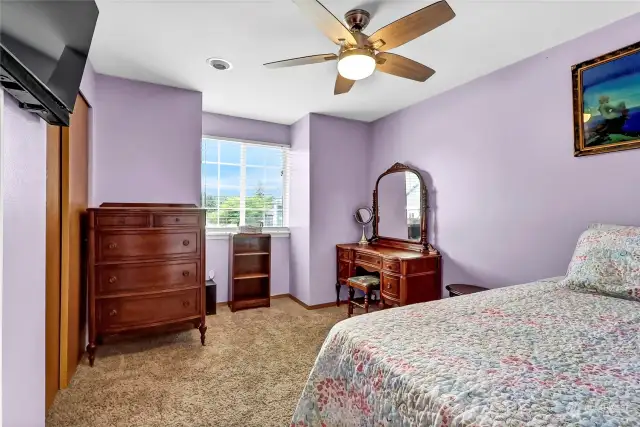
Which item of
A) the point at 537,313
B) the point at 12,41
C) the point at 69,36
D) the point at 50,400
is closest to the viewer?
A: the point at 12,41

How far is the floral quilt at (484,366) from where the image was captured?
737 mm

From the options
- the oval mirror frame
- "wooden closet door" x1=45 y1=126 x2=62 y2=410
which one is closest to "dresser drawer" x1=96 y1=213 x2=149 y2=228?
"wooden closet door" x1=45 y1=126 x2=62 y2=410

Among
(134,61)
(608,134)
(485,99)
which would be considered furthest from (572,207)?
(134,61)

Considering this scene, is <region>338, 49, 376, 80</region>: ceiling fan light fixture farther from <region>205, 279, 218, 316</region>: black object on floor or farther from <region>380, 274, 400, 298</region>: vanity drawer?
<region>205, 279, 218, 316</region>: black object on floor

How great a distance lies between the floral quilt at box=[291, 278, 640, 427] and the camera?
737 mm

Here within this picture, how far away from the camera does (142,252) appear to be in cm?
254

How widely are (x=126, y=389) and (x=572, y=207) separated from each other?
3306 mm

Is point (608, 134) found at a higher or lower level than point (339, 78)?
lower

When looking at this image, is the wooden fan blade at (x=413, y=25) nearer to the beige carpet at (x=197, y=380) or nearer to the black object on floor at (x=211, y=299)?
the beige carpet at (x=197, y=380)

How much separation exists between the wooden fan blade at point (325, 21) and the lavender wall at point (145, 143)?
2.01m

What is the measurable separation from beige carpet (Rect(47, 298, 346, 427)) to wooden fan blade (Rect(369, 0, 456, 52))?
2.25 m

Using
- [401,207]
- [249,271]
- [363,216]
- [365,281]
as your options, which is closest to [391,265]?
[365,281]

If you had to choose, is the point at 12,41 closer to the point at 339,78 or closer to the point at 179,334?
the point at 339,78

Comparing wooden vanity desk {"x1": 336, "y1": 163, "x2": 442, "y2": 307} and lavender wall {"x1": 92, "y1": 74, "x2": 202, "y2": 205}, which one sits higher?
lavender wall {"x1": 92, "y1": 74, "x2": 202, "y2": 205}
